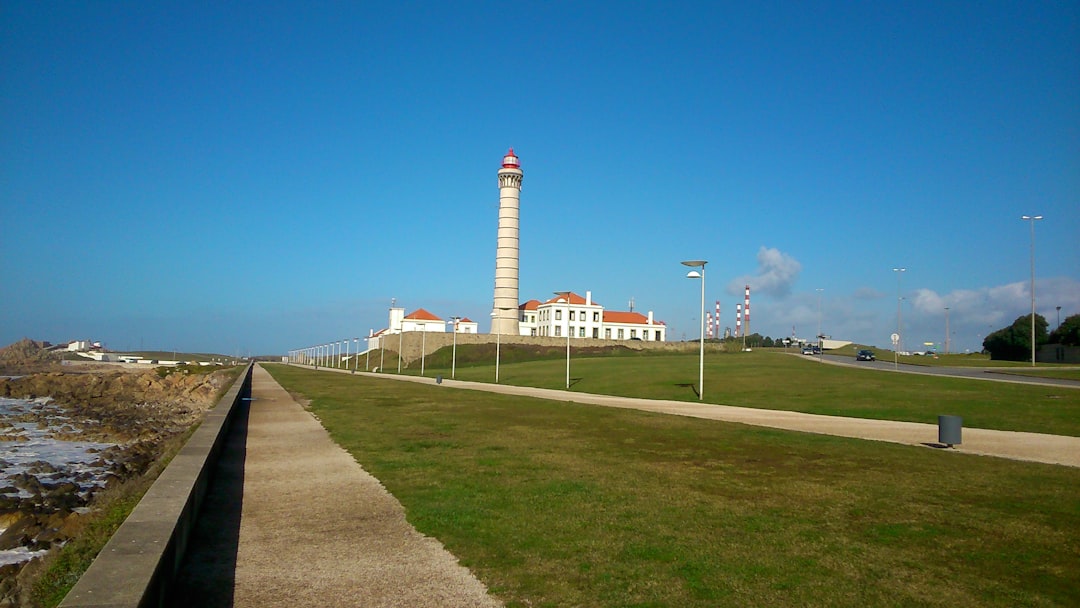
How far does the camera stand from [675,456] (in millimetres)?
15664

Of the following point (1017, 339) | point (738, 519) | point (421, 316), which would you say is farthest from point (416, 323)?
point (738, 519)

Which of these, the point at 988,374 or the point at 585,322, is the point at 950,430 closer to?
the point at 988,374

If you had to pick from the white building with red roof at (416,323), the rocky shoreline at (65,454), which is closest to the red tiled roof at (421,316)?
the white building with red roof at (416,323)

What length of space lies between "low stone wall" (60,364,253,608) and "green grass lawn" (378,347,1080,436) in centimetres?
2296

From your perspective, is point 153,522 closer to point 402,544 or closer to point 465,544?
point 402,544

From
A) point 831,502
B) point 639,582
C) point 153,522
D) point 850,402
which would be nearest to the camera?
point 639,582

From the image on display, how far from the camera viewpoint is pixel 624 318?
12400 cm

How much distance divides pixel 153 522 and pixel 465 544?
10.3 ft

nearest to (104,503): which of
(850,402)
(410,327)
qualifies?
(850,402)

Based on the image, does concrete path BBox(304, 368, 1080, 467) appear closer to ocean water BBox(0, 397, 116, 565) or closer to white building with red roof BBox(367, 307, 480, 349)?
ocean water BBox(0, 397, 116, 565)

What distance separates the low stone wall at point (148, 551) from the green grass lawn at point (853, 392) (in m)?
23.0

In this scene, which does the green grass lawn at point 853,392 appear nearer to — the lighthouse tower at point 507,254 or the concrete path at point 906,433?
the concrete path at point 906,433

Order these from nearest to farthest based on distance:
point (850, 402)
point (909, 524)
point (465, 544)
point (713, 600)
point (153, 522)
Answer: point (713, 600) → point (153, 522) → point (465, 544) → point (909, 524) → point (850, 402)

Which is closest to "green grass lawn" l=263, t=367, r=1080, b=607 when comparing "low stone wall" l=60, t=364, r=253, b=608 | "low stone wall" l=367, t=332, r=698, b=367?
"low stone wall" l=60, t=364, r=253, b=608
